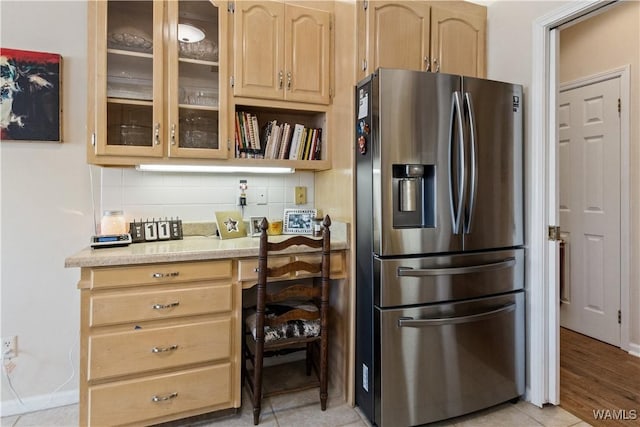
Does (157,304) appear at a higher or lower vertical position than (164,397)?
higher

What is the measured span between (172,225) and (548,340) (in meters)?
2.25

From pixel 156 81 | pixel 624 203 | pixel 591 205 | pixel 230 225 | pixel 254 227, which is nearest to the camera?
pixel 156 81

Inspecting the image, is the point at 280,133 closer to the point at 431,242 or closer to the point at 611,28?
the point at 431,242

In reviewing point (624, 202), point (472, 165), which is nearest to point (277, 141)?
point (472, 165)

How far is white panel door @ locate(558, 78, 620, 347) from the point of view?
2.73 meters

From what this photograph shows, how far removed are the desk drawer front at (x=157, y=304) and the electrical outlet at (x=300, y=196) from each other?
2.90 feet

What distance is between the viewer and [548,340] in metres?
1.92

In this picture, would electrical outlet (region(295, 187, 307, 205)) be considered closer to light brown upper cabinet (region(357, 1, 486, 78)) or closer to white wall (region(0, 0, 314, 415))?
light brown upper cabinet (region(357, 1, 486, 78))

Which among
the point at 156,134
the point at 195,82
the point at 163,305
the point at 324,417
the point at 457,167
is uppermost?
the point at 195,82

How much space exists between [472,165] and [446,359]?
1001 millimetres

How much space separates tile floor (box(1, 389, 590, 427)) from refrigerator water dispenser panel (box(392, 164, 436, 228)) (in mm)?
1063

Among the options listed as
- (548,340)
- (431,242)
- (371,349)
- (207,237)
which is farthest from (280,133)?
(548,340)

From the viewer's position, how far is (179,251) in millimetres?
1703

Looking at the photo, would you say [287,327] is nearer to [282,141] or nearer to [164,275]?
[164,275]
